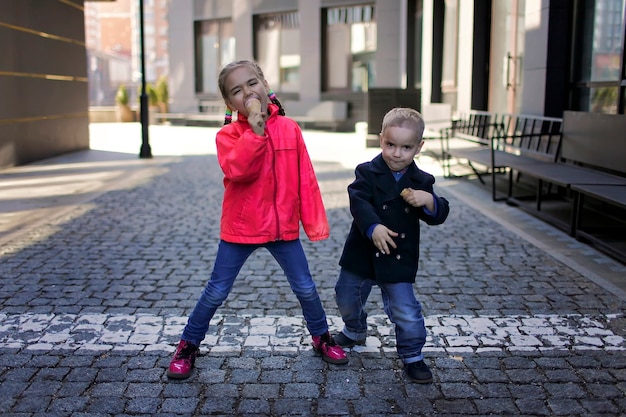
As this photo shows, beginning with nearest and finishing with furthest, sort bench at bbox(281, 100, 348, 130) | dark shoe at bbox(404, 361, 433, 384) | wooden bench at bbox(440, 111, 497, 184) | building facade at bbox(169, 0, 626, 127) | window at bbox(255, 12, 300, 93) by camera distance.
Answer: dark shoe at bbox(404, 361, 433, 384), building facade at bbox(169, 0, 626, 127), wooden bench at bbox(440, 111, 497, 184), bench at bbox(281, 100, 348, 130), window at bbox(255, 12, 300, 93)

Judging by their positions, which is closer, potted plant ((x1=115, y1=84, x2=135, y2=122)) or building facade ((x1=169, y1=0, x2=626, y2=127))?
building facade ((x1=169, y1=0, x2=626, y2=127))

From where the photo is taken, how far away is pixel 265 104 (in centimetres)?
357

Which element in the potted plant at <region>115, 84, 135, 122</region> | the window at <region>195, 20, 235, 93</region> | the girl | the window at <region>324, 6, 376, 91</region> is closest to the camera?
the girl

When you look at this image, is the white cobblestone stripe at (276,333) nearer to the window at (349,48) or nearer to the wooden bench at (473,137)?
the wooden bench at (473,137)

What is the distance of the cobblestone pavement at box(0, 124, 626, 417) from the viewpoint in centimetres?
357

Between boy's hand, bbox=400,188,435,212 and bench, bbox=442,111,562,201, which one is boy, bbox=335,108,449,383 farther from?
bench, bbox=442,111,562,201

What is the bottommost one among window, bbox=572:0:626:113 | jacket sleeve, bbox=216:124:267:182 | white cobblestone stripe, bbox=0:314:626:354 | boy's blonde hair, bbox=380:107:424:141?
white cobblestone stripe, bbox=0:314:626:354

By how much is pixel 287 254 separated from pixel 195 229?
4.28 meters

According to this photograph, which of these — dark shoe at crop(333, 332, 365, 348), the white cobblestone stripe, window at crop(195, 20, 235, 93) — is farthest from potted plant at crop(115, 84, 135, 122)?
dark shoe at crop(333, 332, 365, 348)

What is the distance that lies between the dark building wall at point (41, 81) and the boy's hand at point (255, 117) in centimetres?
1080

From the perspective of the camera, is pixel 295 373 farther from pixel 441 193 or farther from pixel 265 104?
pixel 441 193

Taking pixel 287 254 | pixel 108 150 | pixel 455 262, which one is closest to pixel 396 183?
pixel 287 254

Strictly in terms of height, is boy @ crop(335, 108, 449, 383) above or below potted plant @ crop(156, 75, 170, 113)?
below

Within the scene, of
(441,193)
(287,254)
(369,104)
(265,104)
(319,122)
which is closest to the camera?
(265,104)
